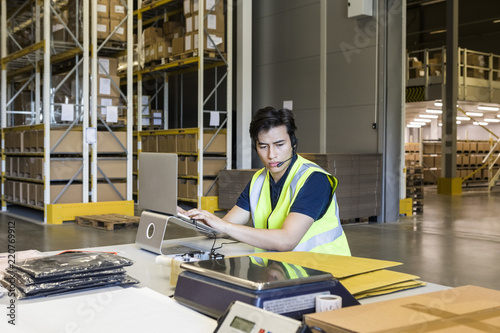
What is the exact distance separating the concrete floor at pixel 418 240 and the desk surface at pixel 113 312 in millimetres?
4148

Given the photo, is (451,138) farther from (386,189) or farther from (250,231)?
(250,231)

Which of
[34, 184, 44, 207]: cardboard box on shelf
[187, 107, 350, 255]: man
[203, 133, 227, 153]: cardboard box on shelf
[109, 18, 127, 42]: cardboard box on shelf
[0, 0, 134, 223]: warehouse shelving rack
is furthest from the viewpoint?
[203, 133, 227, 153]: cardboard box on shelf

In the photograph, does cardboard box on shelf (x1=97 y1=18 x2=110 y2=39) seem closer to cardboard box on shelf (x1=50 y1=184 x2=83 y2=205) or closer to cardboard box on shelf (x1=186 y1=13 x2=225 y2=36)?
cardboard box on shelf (x1=186 y1=13 x2=225 y2=36)

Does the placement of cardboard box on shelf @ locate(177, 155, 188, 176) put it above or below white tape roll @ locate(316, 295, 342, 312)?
above

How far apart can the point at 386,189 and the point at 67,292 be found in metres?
8.91

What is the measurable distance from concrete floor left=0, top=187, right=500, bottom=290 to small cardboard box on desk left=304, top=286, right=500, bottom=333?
161 inches

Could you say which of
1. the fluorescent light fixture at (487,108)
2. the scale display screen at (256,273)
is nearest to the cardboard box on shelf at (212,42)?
the scale display screen at (256,273)

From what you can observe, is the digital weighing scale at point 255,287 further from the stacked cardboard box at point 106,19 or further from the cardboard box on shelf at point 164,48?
the cardboard box on shelf at point 164,48

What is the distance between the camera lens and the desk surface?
163cm

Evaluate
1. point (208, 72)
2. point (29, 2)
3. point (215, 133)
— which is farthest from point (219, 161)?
point (29, 2)

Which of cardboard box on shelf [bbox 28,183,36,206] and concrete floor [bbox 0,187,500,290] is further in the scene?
cardboard box on shelf [bbox 28,183,36,206]

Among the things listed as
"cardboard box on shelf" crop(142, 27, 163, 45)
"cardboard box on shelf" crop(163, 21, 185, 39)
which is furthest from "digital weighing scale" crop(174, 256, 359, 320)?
"cardboard box on shelf" crop(142, 27, 163, 45)

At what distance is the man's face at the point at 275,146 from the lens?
294 centimetres

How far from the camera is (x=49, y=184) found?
9500 millimetres
